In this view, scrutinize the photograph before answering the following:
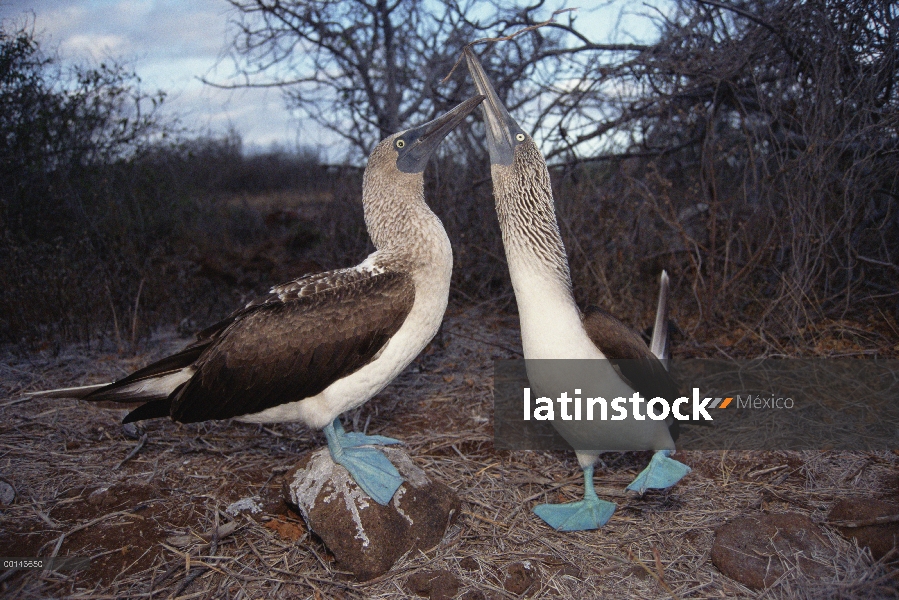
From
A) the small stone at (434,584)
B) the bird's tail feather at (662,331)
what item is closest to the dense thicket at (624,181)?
the bird's tail feather at (662,331)

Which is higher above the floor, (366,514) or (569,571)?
(366,514)

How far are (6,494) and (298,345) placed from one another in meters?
1.57

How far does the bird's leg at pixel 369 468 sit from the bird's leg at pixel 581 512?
696 mm

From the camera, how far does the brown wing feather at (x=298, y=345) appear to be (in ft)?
8.11

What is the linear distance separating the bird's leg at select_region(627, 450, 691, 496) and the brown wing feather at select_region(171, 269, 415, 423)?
128 cm

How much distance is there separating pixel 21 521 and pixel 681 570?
2.77 meters

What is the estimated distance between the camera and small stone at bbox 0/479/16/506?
266 centimetres

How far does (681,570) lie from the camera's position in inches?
91.4

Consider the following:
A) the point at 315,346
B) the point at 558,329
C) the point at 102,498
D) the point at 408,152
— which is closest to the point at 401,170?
the point at 408,152

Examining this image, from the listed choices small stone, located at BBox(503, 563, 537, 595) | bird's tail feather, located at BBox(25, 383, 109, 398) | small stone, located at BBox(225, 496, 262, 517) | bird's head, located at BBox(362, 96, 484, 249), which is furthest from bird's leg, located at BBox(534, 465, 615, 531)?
bird's tail feather, located at BBox(25, 383, 109, 398)

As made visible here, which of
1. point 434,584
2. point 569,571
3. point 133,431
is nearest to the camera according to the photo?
point 434,584

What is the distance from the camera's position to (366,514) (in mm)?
2402

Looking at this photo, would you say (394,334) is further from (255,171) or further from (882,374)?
(255,171)

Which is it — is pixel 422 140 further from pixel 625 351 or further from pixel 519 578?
pixel 519 578
